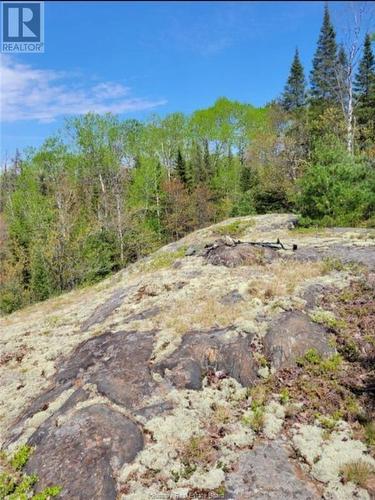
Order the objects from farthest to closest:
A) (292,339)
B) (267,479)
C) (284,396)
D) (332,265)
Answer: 1. (332,265)
2. (292,339)
3. (284,396)
4. (267,479)

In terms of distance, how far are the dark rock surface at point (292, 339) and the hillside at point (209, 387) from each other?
0.08 feet

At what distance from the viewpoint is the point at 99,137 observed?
37.7m

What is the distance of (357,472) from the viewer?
4.98 meters

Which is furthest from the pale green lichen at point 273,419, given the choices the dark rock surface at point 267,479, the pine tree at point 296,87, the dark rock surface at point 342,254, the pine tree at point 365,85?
the pine tree at point 296,87

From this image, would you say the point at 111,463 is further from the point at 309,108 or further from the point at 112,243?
the point at 309,108

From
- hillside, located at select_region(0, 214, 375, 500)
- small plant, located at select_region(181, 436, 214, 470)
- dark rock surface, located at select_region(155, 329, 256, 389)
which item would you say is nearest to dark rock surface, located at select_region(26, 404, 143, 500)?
hillside, located at select_region(0, 214, 375, 500)

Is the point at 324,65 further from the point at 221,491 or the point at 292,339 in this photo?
the point at 221,491

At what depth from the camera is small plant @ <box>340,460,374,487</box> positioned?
4902mm

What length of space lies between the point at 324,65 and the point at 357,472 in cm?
4229

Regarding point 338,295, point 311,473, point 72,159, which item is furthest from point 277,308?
point 72,159

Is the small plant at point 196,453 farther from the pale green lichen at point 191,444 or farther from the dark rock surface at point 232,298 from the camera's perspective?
the dark rock surface at point 232,298

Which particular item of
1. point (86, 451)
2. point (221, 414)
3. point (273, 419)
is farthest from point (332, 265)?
point (86, 451)

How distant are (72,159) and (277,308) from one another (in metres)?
32.0

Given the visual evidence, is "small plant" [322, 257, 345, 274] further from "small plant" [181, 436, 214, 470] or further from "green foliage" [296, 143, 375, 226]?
"small plant" [181, 436, 214, 470]
